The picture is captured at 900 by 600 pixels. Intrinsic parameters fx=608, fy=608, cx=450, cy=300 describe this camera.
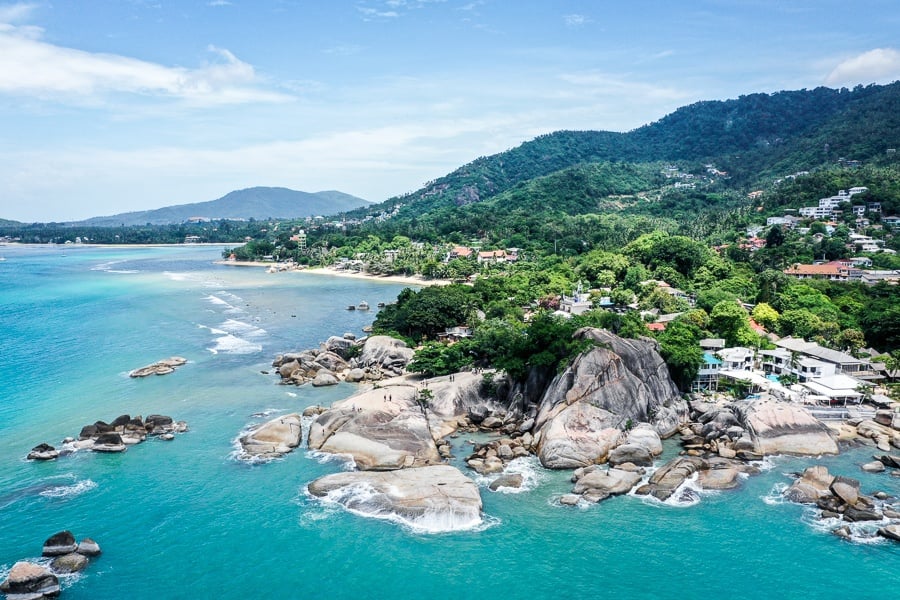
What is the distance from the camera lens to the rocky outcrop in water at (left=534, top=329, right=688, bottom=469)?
28.9 meters

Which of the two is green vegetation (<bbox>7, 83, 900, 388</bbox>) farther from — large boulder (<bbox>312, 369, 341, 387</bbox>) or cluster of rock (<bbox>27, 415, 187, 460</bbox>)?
cluster of rock (<bbox>27, 415, 187, 460</bbox>)

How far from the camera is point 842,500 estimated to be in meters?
24.7

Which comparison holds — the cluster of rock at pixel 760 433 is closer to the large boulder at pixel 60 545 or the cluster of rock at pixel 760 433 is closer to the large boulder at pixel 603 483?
the large boulder at pixel 603 483

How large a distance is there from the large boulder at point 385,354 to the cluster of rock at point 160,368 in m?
14.0

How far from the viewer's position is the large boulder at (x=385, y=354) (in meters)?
44.4

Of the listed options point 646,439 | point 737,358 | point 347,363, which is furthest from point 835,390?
point 347,363

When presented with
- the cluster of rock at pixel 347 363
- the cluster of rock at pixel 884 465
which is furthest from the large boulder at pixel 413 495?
the cluster of rock at pixel 884 465

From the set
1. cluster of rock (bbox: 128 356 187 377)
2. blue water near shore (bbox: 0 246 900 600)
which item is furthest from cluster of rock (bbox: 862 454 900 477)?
cluster of rock (bbox: 128 356 187 377)

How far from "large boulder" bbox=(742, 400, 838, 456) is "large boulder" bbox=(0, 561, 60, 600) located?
1164 inches

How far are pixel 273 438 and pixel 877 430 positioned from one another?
3118cm

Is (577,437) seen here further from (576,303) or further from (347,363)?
(576,303)

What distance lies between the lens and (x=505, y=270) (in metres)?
89.9

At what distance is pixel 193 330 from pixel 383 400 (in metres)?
35.1

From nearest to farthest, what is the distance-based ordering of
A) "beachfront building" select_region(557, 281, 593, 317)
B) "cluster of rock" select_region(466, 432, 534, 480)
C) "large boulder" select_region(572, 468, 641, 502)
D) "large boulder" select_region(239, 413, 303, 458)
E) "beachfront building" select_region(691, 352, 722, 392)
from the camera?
"large boulder" select_region(572, 468, 641, 502)
"cluster of rock" select_region(466, 432, 534, 480)
"large boulder" select_region(239, 413, 303, 458)
"beachfront building" select_region(691, 352, 722, 392)
"beachfront building" select_region(557, 281, 593, 317)
